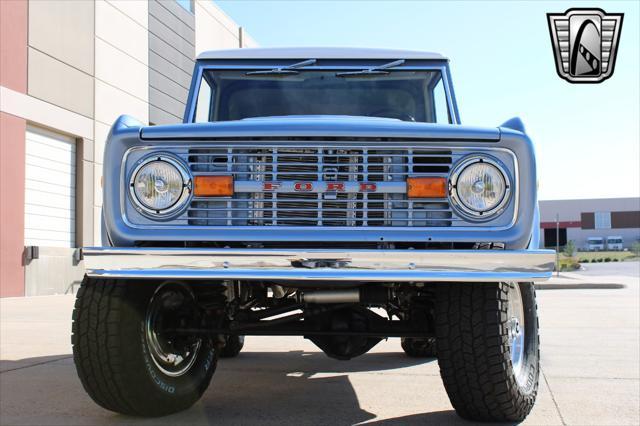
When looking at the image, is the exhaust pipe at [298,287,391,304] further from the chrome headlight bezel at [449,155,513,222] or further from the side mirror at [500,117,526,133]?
the side mirror at [500,117,526,133]

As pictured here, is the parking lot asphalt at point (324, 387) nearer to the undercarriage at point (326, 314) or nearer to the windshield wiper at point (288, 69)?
the undercarriage at point (326, 314)

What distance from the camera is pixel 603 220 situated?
275 ft

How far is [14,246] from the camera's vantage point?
55.1 ft

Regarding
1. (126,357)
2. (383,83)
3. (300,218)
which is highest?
(383,83)

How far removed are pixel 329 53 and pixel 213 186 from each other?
187cm

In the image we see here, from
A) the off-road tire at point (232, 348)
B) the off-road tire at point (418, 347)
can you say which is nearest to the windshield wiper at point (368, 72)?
the off-road tire at point (418, 347)

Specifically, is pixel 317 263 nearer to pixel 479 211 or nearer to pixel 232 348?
pixel 479 211

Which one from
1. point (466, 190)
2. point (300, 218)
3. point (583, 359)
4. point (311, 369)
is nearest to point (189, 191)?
point (300, 218)

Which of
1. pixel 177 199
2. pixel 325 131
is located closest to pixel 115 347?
pixel 177 199

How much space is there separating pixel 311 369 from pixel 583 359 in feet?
7.61

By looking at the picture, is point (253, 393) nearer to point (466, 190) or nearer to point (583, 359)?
point (466, 190)

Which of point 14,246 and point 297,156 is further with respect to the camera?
point 14,246

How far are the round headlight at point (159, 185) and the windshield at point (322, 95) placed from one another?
1.45 metres

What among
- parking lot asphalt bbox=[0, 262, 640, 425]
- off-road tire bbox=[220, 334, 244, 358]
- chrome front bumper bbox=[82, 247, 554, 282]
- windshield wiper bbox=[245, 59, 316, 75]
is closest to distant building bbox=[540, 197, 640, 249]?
parking lot asphalt bbox=[0, 262, 640, 425]
